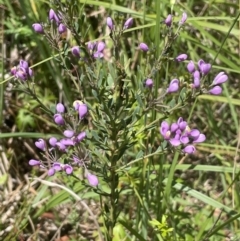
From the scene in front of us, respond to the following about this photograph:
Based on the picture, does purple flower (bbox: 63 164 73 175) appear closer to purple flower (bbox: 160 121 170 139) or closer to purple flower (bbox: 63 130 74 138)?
purple flower (bbox: 63 130 74 138)

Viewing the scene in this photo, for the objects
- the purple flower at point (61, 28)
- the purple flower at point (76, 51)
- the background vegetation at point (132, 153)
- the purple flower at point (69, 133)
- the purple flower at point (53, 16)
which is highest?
the purple flower at point (53, 16)

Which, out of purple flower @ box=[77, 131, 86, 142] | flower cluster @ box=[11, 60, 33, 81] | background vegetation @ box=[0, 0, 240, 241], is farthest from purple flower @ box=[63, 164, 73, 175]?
background vegetation @ box=[0, 0, 240, 241]

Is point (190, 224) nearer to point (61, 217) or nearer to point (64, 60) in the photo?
point (61, 217)

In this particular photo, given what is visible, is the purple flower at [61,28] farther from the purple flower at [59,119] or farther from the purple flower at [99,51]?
the purple flower at [59,119]

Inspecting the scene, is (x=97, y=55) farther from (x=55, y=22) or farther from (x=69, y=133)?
(x=69, y=133)

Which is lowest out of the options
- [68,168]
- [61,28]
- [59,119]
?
[68,168]

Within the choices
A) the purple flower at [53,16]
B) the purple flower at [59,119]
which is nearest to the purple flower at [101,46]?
the purple flower at [53,16]

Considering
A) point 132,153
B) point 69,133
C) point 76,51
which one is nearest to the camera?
point 69,133

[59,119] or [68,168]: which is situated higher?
[59,119]

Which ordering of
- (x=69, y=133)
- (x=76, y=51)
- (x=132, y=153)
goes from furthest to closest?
Answer: (x=132, y=153) < (x=76, y=51) < (x=69, y=133)

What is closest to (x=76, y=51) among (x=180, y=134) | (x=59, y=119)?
(x=59, y=119)
